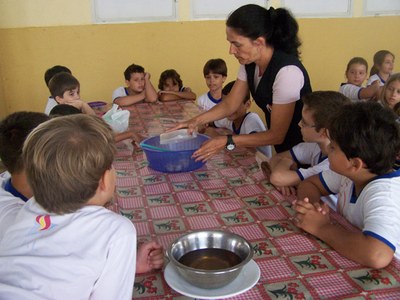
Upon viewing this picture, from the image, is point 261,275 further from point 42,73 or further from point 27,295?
point 42,73

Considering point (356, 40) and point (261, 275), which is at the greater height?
point (356, 40)

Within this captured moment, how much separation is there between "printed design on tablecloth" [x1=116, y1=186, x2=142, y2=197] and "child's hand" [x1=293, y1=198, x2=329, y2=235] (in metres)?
0.65

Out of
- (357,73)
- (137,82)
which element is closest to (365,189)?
(137,82)

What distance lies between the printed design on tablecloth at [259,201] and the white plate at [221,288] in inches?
18.4

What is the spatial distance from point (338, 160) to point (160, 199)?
661mm

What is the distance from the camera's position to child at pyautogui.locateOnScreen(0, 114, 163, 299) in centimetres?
88

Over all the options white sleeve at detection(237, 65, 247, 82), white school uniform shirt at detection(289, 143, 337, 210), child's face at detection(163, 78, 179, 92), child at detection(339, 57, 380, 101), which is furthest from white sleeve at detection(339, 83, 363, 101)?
white school uniform shirt at detection(289, 143, 337, 210)

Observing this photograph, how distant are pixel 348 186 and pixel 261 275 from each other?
0.51m

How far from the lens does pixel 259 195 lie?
156 centimetres

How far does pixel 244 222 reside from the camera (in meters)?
1.35

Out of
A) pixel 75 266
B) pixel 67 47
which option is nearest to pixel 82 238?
pixel 75 266

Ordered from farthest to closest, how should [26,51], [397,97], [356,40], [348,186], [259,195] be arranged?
[356,40] → [26,51] → [397,97] → [259,195] → [348,186]

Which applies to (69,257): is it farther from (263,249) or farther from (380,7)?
(380,7)

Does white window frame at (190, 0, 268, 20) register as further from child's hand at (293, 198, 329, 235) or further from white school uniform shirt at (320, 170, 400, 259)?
child's hand at (293, 198, 329, 235)
